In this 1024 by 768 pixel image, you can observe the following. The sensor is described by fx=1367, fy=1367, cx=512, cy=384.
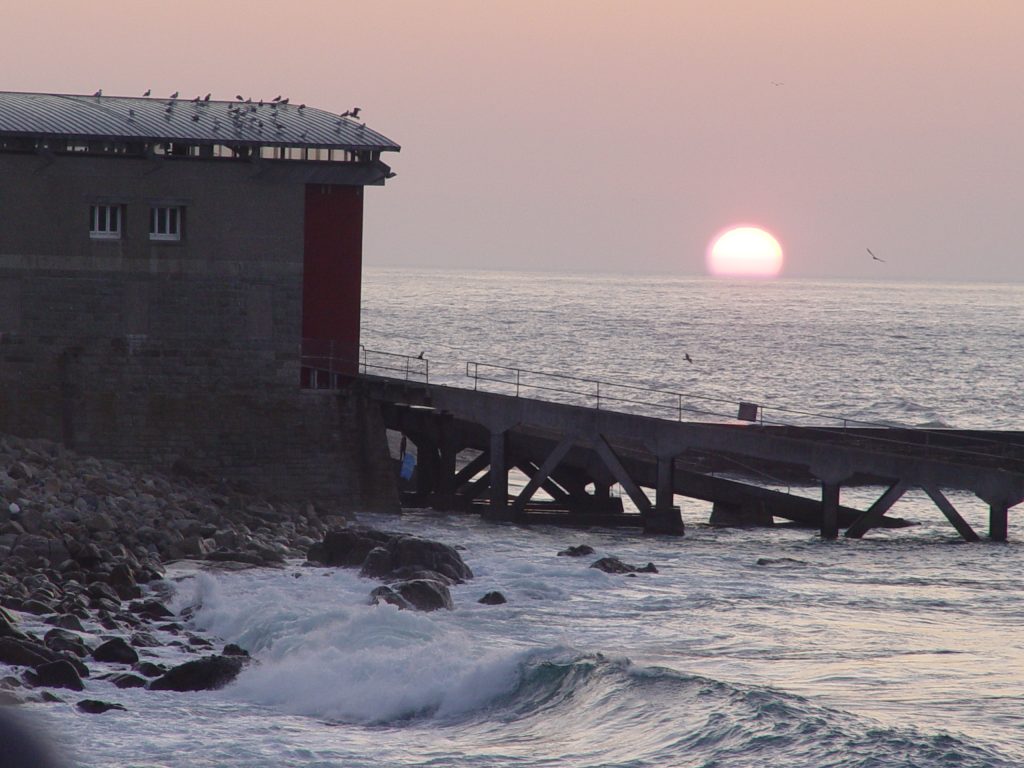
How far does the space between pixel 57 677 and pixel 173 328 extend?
44.1 feet

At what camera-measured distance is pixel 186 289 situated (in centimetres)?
2711

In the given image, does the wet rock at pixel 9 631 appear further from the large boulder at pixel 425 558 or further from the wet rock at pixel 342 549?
the wet rock at pixel 342 549

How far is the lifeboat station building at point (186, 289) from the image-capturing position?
26391mm

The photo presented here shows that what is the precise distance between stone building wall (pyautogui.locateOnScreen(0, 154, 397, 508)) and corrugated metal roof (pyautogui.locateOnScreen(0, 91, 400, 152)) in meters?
0.56

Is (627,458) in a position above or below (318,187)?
below

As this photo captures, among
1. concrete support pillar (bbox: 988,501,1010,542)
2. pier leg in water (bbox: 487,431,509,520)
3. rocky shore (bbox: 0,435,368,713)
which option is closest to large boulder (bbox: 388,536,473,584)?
rocky shore (bbox: 0,435,368,713)

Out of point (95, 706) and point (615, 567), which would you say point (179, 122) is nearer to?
point (615, 567)

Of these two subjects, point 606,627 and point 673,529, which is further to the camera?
point 673,529

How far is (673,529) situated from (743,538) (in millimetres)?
1769

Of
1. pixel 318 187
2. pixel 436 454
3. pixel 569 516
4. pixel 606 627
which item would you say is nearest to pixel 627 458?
pixel 569 516

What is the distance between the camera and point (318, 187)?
2805cm

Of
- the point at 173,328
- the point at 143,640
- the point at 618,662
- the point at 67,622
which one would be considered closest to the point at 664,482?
the point at 173,328

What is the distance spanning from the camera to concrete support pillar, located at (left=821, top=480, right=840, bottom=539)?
28047 millimetres

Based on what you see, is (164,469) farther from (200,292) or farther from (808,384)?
(808,384)
